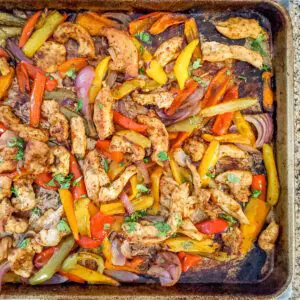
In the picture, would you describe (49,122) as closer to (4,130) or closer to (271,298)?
(4,130)

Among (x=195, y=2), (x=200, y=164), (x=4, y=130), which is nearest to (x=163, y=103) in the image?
(x=200, y=164)

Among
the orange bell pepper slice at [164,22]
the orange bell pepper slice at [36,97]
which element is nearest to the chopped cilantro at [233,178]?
the orange bell pepper slice at [164,22]

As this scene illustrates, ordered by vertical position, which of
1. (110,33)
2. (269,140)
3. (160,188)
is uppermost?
(110,33)

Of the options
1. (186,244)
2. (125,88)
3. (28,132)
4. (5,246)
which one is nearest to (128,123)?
(125,88)

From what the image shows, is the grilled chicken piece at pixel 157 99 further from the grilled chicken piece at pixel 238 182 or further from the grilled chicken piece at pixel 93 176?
the grilled chicken piece at pixel 238 182

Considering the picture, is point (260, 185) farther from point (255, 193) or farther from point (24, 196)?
point (24, 196)

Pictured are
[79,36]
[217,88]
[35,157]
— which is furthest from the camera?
[217,88]
